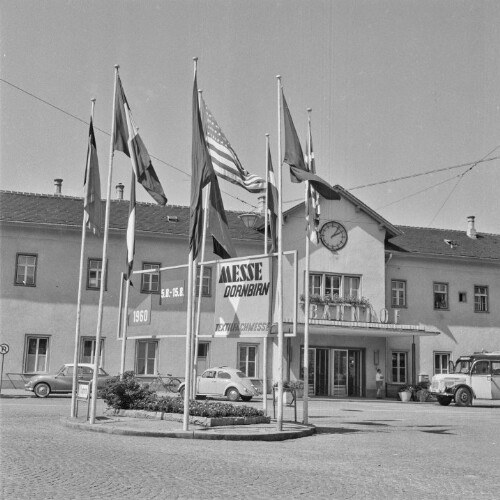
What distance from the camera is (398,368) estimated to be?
3753cm

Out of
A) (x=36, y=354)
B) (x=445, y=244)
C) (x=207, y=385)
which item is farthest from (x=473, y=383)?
(x=36, y=354)

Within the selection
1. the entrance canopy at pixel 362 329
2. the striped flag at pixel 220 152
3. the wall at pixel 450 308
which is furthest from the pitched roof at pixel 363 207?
the striped flag at pixel 220 152

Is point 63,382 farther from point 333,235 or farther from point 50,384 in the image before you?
point 333,235

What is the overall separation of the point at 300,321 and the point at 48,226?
12005mm

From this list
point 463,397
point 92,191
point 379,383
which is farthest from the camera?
point 379,383

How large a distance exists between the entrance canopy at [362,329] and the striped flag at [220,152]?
1608 cm

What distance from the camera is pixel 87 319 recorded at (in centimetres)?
3278

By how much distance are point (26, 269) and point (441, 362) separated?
21372 mm

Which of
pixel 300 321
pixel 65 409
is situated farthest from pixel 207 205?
pixel 300 321

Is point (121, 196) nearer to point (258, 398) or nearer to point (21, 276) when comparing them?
point (21, 276)

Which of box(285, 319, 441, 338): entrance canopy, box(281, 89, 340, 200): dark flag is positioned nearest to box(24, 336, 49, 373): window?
box(285, 319, 441, 338): entrance canopy

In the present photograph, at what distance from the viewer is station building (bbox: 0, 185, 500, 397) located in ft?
106

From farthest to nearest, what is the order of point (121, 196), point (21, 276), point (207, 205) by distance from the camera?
point (121, 196) → point (21, 276) → point (207, 205)

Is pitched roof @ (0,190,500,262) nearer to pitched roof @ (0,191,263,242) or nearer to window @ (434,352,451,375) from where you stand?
pitched roof @ (0,191,263,242)
